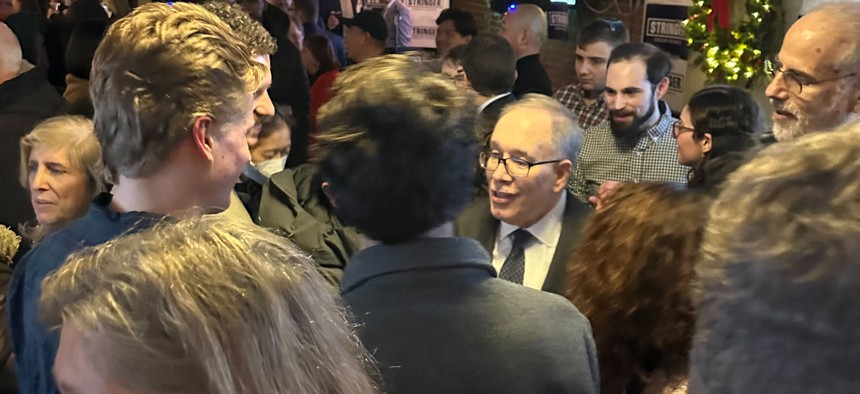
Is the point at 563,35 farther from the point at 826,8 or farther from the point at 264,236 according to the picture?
the point at 264,236

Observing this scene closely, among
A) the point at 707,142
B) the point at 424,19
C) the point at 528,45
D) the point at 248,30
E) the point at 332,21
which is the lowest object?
the point at 332,21

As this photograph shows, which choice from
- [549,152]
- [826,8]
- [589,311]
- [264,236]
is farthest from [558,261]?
[264,236]

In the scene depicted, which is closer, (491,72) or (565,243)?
(565,243)

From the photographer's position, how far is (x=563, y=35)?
6.18m

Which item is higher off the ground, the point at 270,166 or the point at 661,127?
the point at 270,166

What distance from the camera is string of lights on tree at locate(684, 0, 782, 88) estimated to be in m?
4.66

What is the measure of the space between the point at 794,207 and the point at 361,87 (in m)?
1.07

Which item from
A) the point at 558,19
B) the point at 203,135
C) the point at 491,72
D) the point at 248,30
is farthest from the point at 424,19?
the point at 203,135

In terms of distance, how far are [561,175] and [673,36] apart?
3.10 m

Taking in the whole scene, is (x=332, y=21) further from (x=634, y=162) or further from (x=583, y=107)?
(x=634, y=162)

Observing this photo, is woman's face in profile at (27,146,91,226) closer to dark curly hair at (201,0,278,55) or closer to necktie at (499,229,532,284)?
dark curly hair at (201,0,278,55)

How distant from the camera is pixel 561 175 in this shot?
8.45 ft

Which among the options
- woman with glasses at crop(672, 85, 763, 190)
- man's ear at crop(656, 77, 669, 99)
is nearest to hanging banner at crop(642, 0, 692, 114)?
man's ear at crop(656, 77, 669, 99)

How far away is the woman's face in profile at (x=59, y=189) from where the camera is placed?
2.55 meters
